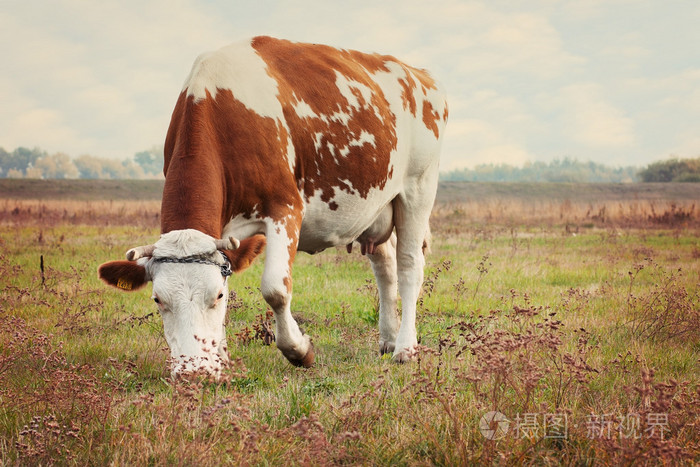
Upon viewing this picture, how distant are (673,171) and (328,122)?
2842 inches

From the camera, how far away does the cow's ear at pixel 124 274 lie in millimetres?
3719

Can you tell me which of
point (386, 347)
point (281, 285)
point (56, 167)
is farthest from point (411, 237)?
point (56, 167)

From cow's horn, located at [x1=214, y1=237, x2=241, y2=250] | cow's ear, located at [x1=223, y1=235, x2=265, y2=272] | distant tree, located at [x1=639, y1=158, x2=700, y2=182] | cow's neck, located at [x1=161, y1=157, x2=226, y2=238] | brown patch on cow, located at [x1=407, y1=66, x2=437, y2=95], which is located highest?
distant tree, located at [x1=639, y1=158, x2=700, y2=182]

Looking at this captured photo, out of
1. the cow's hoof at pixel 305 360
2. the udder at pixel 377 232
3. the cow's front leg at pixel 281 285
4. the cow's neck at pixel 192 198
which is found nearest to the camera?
the cow's neck at pixel 192 198

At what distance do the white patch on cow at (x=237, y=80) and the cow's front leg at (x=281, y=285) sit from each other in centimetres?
99

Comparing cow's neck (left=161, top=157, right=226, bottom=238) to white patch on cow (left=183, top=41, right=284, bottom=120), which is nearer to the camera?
cow's neck (left=161, top=157, right=226, bottom=238)

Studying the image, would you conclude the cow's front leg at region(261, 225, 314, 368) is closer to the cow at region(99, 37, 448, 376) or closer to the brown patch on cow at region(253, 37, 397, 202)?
the cow at region(99, 37, 448, 376)

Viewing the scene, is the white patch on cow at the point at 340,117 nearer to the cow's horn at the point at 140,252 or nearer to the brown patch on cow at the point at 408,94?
the brown patch on cow at the point at 408,94

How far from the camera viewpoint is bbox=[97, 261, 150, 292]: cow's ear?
12.2 feet

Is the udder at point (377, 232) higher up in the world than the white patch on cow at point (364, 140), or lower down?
lower down

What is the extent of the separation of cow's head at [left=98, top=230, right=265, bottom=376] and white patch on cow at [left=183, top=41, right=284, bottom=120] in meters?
1.31

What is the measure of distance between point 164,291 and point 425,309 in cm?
396

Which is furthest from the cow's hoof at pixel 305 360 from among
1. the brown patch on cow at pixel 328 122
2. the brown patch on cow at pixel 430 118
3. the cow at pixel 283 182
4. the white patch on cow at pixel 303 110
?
the brown patch on cow at pixel 430 118

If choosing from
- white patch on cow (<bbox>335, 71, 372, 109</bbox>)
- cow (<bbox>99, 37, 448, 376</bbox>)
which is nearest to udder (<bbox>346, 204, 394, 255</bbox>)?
cow (<bbox>99, 37, 448, 376</bbox>)
